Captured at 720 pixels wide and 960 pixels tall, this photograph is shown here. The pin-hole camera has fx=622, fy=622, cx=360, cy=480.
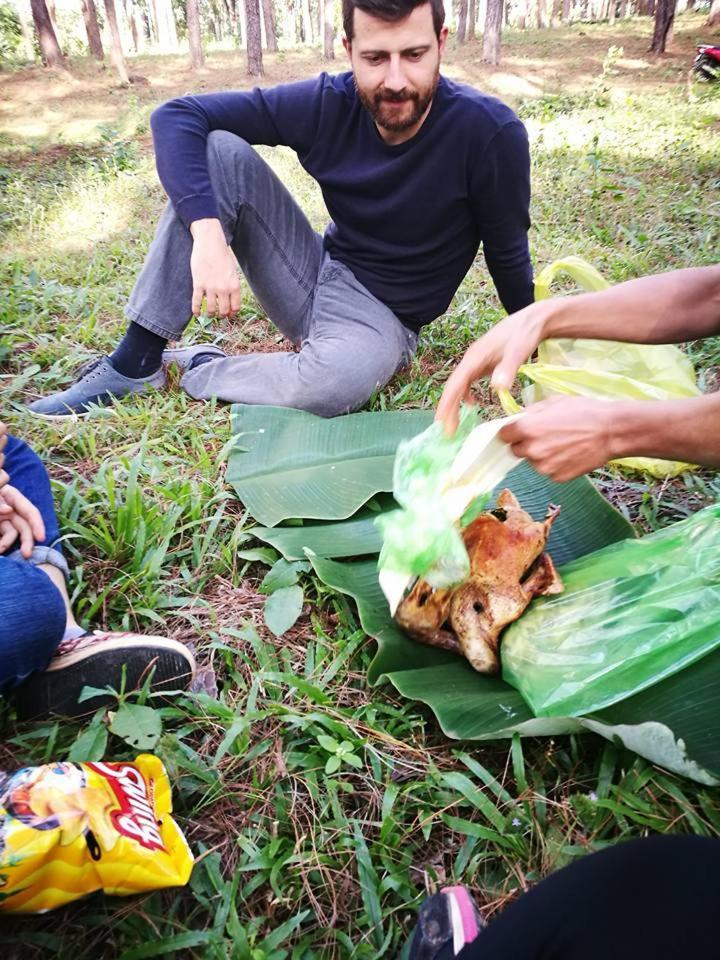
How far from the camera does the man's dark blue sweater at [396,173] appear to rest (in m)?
2.15

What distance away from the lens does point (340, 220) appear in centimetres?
247

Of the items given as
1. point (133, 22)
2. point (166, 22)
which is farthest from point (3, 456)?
point (166, 22)

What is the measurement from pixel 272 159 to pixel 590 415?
6568mm

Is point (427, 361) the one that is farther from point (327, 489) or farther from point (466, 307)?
point (327, 489)

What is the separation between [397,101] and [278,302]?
34.3 inches

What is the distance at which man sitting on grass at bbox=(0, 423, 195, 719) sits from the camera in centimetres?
123

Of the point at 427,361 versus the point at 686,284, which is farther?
the point at 427,361

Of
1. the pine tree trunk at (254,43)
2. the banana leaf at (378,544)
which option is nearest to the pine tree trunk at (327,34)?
the pine tree trunk at (254,43)

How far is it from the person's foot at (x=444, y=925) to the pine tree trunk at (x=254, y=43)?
13.6m

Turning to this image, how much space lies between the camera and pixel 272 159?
6.68 metres

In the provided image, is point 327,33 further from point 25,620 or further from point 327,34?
point 25,620

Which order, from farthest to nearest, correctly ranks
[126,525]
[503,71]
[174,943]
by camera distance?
[503,71] < [126,525] < [174,943]

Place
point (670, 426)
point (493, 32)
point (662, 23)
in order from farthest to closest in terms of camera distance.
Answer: point (662, 23)
point (493, 32)
point (670, 426)

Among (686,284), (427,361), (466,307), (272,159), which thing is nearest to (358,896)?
(686,284)
